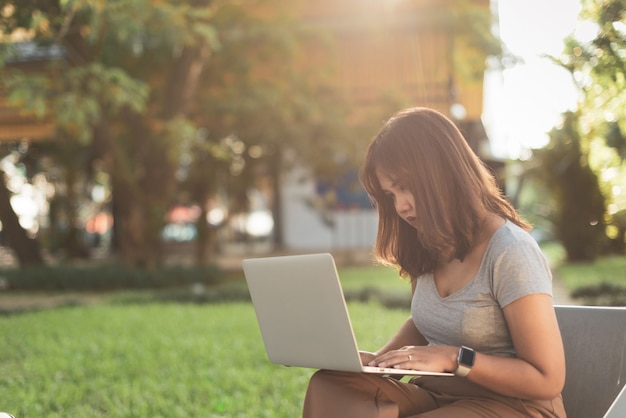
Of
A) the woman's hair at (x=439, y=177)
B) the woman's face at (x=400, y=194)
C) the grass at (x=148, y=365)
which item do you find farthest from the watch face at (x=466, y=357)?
the grass at (x=148, y=365)

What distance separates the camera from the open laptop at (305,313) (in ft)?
6.86

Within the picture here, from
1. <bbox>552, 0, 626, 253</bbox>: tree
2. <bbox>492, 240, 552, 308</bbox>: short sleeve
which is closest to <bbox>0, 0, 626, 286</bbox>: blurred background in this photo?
<bbox>552, 0, 626, 253</bbox>: tree

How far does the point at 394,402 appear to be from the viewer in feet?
7.38

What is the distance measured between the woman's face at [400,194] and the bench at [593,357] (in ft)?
2.16

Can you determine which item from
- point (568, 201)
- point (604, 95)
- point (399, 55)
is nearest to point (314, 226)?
point (399, 55)

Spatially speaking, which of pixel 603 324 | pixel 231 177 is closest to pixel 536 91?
pixel 603 324

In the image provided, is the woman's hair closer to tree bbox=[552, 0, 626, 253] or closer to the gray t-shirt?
the gray t-shirt

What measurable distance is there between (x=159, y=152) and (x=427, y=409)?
38.3 feet

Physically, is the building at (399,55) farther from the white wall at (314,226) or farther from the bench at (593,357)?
the bench at (593,357)

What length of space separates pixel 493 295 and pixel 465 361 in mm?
232

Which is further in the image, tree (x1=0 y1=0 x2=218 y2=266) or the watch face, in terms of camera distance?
tree (x1=0 y1=0 x2=218 y2=266)

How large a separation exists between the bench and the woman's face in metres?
0.66

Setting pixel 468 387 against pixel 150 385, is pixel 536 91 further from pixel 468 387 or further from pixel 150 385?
pixel 468 387

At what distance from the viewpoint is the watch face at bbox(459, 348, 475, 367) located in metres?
2.13
